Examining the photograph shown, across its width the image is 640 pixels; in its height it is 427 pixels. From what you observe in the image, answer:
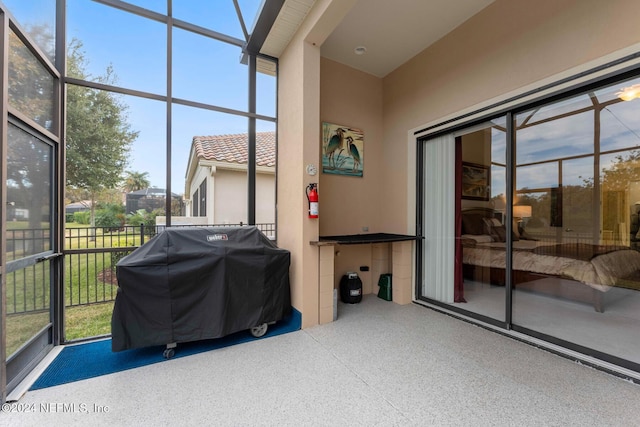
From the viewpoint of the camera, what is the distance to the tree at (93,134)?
2.72 meters

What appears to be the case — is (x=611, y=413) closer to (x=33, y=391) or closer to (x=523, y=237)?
(x=523, y=237)

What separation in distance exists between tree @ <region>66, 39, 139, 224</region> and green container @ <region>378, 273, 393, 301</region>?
12.3 ft

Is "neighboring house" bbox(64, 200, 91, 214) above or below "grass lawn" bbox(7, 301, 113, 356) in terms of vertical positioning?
above

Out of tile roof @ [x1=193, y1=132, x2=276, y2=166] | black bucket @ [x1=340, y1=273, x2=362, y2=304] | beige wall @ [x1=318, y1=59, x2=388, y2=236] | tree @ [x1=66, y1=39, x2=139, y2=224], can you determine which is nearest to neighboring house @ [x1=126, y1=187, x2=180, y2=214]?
tree @ [x1=66, y1=39, x2=139, y2=224]

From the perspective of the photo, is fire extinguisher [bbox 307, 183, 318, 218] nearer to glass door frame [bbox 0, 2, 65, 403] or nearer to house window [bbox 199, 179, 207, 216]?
house window [bbox 199, 179, 207, 216]

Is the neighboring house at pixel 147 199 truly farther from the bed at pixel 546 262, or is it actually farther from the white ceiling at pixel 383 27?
the bed at pixel 546 262

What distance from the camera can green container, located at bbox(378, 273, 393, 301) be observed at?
404 centimetres

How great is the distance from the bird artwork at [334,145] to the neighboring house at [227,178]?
0.84 metres

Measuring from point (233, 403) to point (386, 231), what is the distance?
3.29m

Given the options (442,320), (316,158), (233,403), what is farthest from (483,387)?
(316,158)

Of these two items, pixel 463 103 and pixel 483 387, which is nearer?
pixel 483 387

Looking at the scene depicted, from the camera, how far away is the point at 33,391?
1.93 metres

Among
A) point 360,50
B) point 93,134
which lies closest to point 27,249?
point 93,134

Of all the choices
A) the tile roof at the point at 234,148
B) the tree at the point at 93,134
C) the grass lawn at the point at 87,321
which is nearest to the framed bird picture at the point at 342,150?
the tile roof at the point at 234,148
